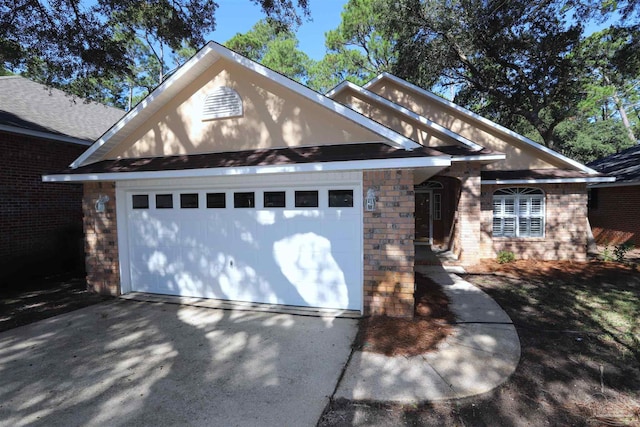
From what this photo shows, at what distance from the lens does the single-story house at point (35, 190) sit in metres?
8.77

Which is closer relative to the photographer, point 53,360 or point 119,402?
point 119,402

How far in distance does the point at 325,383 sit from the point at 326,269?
2.42m

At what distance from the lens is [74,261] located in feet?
33.0

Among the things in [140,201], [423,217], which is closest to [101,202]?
[140,201]

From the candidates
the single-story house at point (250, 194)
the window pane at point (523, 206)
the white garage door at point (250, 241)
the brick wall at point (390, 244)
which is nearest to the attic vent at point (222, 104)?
the single-story house at point (250, 194)

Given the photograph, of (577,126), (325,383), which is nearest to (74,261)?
(325,383)

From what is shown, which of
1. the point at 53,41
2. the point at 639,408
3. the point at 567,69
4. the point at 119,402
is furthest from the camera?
the point at 567,69

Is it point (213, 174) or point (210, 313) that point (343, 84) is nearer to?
point (213, 174)

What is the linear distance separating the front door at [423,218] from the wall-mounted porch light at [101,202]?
36.3ft

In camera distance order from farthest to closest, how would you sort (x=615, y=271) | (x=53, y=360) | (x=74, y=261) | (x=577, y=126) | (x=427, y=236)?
(x=577, y=126) → (x=427, y=236) → (x=74, y=261) → (x=615, y=271) → (x=53, y=360)

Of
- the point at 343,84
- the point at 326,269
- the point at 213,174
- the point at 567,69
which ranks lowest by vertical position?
the point at 326,269

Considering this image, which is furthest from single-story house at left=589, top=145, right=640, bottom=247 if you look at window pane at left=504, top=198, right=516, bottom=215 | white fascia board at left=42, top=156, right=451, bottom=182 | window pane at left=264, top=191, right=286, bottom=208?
window pane at left=264, top=191, right=286, bottom=208

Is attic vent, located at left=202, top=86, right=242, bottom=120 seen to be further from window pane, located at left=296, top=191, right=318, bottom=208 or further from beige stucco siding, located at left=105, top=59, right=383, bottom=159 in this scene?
window pane, located at left=296, top=191, right=318, bottom=208

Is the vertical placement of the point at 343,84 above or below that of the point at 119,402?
above
